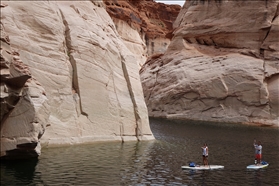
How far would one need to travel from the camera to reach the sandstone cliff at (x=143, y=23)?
2956 inches

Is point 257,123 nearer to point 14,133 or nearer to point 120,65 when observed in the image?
point 120,65

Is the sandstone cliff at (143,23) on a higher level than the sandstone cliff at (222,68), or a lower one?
higher

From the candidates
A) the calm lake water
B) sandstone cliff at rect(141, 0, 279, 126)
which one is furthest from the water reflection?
sandstone cliff at rect(141, 0, 279, 126)

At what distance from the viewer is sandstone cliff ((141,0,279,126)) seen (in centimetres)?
5109

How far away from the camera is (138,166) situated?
66.2 ft

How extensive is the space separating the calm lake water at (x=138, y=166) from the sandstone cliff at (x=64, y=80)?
1279 millimetres

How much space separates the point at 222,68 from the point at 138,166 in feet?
118

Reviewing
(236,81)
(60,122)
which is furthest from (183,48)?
(60,122)

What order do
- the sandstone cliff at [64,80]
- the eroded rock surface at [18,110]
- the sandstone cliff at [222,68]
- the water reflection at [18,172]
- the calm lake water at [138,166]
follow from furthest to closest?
the sandstone cliff at [222,68] → the sandstone cliff at [64,80] → the eroded rock surface at [18,110] → the calm lake water at [138,166] → the water reflection at [18,172]

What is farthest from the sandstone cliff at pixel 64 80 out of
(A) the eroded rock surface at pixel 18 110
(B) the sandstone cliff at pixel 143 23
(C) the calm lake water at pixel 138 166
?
(B) the sandstone cliff at pixel 143 23

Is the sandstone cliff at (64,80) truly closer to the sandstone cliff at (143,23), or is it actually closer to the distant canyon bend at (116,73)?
the distant canyon bend at (116,73)

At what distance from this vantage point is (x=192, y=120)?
5291cm

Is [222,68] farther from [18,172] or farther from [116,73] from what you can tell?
[18,172]

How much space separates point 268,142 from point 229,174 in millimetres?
14665
